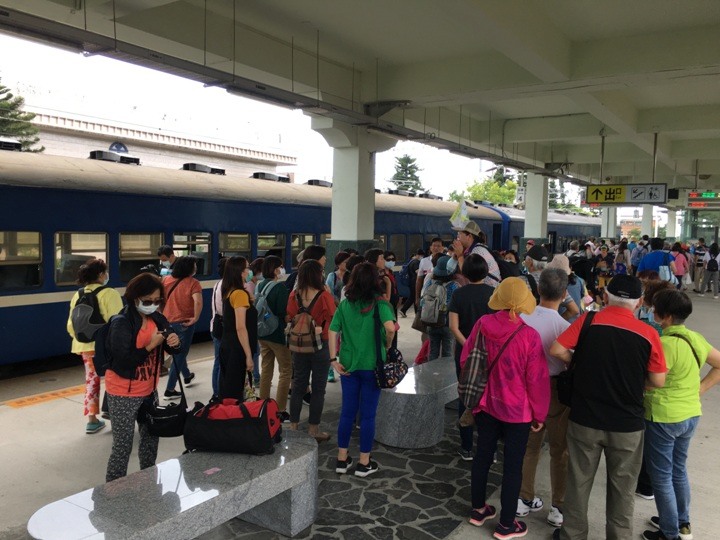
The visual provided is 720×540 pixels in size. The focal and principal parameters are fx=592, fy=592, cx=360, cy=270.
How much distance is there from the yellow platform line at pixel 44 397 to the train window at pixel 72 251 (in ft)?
5.13

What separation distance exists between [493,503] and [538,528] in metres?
0.46

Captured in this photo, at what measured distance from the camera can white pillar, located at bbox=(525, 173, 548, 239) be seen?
2047 cm

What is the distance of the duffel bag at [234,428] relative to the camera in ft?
12.5

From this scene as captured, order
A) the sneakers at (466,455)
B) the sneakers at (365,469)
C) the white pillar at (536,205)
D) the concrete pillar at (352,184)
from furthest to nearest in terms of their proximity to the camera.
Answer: the white pillar at (536,205)
the concrete pillar at (352,184)
the sneakers at (466,455)
the sneakers at (365,469)

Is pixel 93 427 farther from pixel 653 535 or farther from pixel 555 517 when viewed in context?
pixel 653 535

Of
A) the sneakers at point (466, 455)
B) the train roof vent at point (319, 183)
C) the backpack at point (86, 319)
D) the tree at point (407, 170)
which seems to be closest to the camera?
the backpack at point (86, 319)

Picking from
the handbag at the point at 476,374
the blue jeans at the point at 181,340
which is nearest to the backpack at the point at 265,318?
the blue jeans at the point at 181,340

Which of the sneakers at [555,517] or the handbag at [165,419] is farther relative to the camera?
the sneakers at [555,517]

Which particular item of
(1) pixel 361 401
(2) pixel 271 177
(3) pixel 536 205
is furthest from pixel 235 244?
(3) pixel 536 205

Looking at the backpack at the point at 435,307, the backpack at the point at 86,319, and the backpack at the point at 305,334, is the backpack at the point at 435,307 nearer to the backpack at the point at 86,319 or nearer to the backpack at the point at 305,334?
the backpack at the point at 305,334

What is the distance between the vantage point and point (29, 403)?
6.85 meters

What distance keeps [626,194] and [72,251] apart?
1353cm

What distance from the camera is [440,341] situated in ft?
23.8

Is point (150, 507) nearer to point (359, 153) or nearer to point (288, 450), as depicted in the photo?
point (288, 450)
